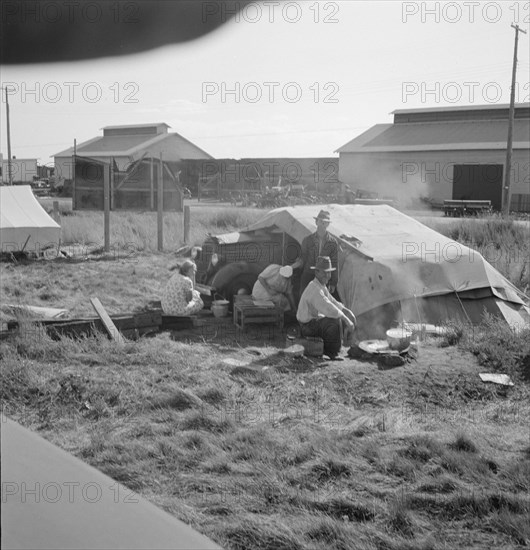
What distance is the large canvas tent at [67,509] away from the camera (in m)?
1.25

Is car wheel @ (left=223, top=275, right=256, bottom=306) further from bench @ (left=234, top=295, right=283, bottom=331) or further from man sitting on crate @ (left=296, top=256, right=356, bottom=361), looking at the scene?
man sitting on crate @ (left=296, top=256, right=356, bottom=361)

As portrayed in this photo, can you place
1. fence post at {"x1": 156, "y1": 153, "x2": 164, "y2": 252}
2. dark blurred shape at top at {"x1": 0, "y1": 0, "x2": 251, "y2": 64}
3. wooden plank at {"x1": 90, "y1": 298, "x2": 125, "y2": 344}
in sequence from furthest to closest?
fence post at {"x1": 156, "y1": 153, "x2": 164, "y2": 252}
wooden plank at {"x1": 90, "y1": 298, "x2": 125, "y2": 344}
dark blurred shape at top at {"x1": 0, "y1": 0, "x2": 251, "y2": 64}

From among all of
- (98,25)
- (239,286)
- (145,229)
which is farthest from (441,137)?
(98,25)

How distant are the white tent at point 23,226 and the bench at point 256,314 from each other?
24.0ft

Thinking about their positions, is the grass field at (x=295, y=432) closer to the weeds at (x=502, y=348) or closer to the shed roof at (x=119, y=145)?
the weeds at (x=502, y=348)

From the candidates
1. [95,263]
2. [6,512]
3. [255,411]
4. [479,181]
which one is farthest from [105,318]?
[479,181]

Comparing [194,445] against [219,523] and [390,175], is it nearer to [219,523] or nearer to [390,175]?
[219,523]

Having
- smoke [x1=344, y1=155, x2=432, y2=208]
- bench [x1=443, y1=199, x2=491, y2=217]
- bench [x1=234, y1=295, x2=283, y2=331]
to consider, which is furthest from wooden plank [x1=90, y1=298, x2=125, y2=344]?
smoke [x1=344, y1=155, x2=432, y2=208]

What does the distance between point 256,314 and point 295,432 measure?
150 inches

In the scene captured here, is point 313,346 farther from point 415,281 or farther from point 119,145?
point 119,145

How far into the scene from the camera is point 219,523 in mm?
3914

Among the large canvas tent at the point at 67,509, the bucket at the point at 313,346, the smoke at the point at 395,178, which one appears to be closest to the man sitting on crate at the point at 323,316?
the bucket at the point at 313,346

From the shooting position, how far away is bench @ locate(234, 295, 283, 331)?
9.02m

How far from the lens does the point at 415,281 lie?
8.98 meters
